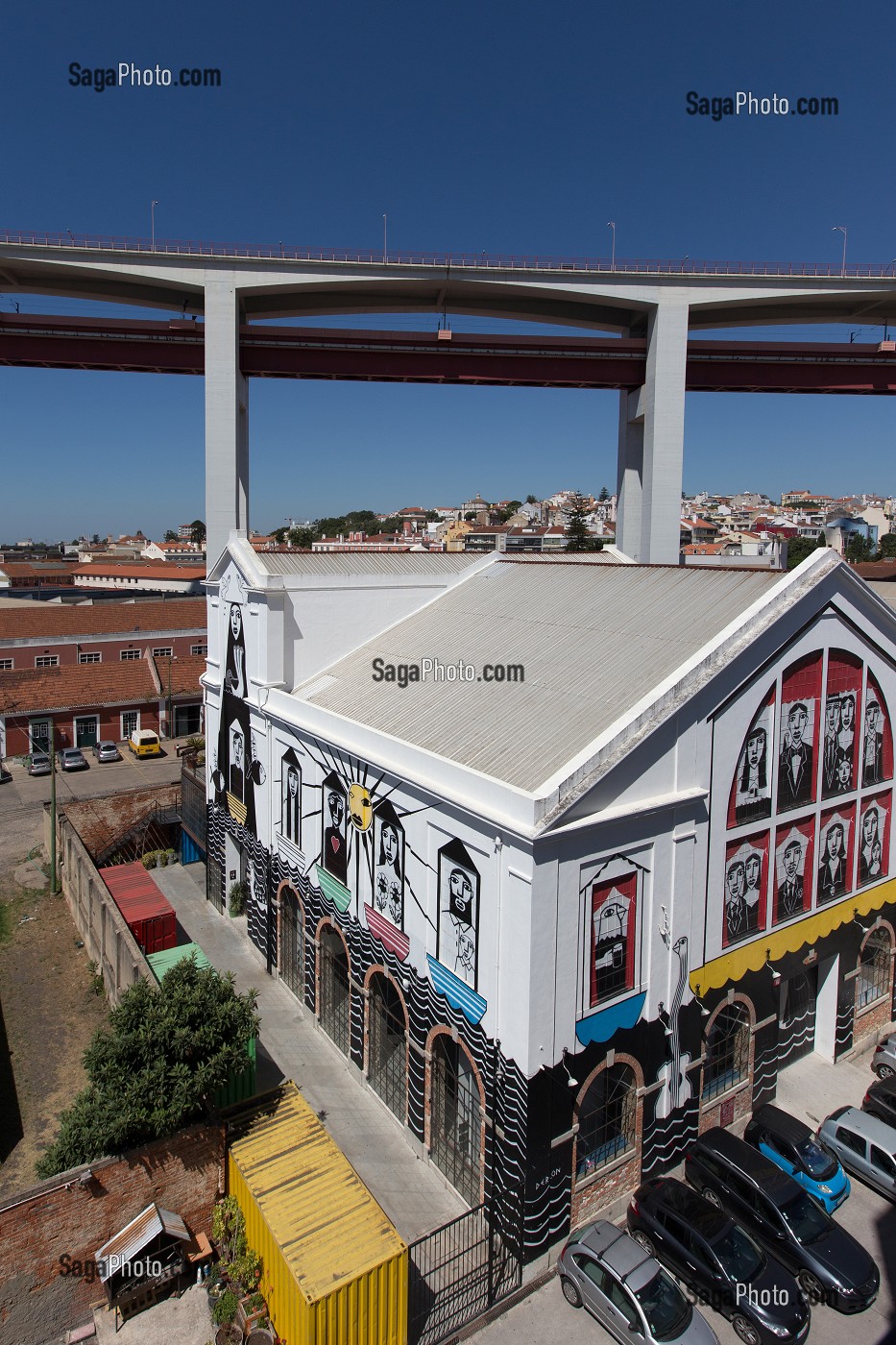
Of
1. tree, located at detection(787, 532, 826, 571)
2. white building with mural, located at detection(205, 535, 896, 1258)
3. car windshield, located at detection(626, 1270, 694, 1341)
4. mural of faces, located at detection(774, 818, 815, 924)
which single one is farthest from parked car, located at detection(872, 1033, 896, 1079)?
tree, located at detection(787, 532, 826, 571)

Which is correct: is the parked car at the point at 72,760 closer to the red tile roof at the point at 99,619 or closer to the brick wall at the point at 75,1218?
the red tile roof at the point at 99,619

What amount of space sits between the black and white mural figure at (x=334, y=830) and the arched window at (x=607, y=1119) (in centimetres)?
615

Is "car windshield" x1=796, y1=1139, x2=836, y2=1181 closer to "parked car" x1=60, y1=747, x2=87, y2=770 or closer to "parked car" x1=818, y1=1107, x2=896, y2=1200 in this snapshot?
"parked car" x1=818, y1=1107, x2=896, y2=1200

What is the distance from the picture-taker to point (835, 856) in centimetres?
1552

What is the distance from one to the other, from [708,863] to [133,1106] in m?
9.42

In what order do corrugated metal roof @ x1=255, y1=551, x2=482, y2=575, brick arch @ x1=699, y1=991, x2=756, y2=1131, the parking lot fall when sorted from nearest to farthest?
the parking lot < brick arch @ x1=699, y1=991, x2=756, y2=1131 < corrugated metal roof @ x1=255, y1=551, x2=482, y2=575

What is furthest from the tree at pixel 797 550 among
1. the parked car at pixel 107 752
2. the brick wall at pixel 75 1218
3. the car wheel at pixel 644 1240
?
the brick wall at pixel 75 1218

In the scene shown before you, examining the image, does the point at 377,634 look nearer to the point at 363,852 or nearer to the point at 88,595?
the point at 363,852

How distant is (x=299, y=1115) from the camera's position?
42.4 feet

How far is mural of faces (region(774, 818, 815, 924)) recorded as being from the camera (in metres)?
14.5

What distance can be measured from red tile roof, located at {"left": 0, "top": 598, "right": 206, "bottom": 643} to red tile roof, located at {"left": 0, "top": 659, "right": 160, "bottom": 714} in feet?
7.16

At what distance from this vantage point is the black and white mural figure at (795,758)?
14195 millimetres

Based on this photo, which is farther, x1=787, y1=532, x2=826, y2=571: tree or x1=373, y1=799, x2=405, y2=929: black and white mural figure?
x1=787, y1=532, x2=826, y2=571: tree

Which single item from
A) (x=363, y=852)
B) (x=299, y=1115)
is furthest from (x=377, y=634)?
(x=299, y=1115)
